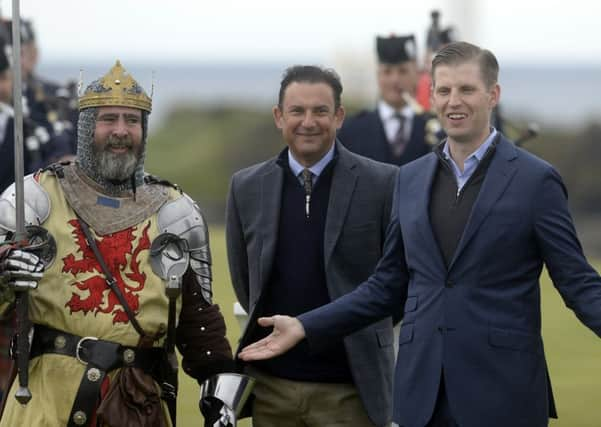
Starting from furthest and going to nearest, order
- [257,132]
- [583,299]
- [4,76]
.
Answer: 1. [257,132]
2. [4,76]
3. [583,299]

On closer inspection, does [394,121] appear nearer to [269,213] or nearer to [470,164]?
[269,213]

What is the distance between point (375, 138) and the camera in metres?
10.2

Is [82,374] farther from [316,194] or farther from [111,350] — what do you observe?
[316,194]

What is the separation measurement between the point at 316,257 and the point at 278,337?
0.45 meters

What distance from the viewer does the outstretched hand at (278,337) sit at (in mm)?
6016

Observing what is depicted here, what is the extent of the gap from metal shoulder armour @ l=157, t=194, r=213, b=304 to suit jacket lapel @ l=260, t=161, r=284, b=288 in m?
0.38

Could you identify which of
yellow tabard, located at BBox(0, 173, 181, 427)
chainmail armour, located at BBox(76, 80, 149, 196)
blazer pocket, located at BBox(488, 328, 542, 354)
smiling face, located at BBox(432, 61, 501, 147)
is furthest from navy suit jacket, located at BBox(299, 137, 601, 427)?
chainmail armour, located at BBox(76, 80, 149, 196)

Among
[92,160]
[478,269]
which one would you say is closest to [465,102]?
[478,269]

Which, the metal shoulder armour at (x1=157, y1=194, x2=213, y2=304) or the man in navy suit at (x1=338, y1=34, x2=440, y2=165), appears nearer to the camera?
the metal shoulder armour at (x1=157, y1=194, x2=213, y2=304)

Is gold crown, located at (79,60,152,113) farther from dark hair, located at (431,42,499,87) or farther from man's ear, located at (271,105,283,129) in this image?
dark hair, located at (431,42,499,87)

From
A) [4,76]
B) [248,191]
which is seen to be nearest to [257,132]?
[4,76]

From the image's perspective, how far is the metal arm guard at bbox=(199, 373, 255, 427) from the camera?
237 inches

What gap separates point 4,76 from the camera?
10.5m

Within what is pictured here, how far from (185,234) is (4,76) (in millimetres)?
4882
